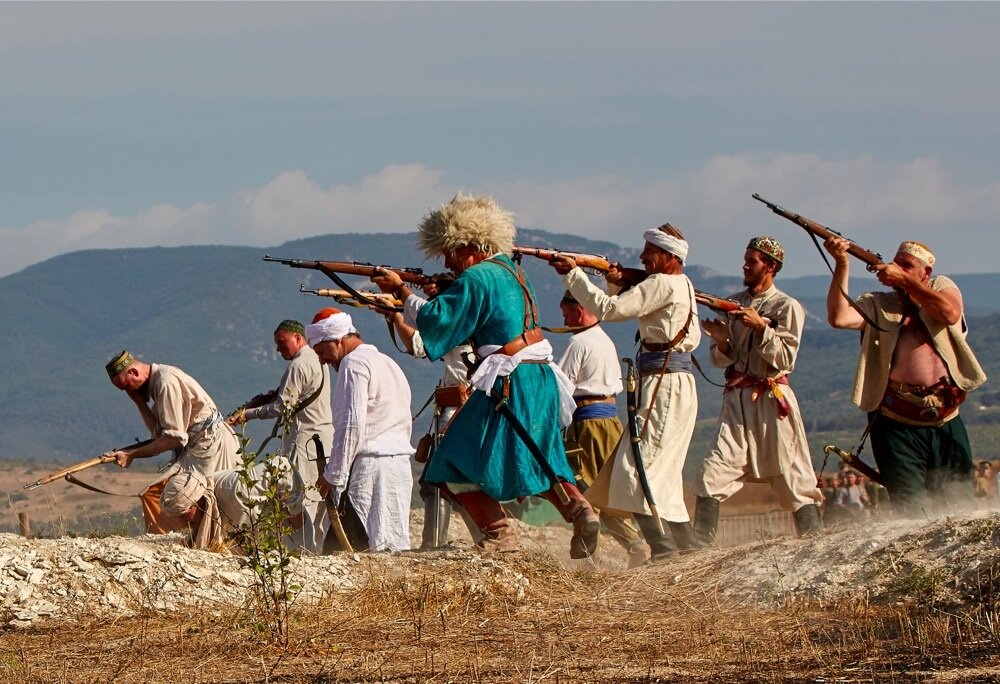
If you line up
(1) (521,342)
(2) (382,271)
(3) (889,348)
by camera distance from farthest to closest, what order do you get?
(3) (889,348), (2) (382,271), (1) (521,342)

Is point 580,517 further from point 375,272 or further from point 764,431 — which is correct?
point 764,431

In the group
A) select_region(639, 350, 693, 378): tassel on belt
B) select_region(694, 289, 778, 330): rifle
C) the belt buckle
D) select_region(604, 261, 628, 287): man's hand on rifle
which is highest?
select_region(604, 261, 628, 287): man's hand on rifle

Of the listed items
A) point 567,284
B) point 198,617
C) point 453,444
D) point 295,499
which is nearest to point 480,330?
point 453,444

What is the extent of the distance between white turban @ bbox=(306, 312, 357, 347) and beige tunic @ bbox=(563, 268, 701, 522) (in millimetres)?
1482

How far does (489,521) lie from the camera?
9.00 metres

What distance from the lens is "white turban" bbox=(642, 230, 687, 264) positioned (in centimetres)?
1019

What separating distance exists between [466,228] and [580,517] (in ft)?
5.27

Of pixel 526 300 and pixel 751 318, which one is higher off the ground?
pixel 526 300

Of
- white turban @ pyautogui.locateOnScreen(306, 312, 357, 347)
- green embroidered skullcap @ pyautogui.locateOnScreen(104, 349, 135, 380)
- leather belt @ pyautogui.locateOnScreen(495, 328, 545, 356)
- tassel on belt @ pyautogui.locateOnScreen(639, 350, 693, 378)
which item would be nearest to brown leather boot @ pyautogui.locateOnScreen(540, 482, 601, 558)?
leather belt @ pyautogui.locateOnScreen(495, 328, 545, 356)

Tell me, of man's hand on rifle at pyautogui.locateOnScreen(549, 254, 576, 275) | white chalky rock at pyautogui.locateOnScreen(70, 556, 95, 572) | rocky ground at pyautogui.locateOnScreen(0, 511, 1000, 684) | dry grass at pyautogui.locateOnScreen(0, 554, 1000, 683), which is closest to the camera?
dry grass at pyautogui.locateOnScreen(0, 554, 1000, 683)

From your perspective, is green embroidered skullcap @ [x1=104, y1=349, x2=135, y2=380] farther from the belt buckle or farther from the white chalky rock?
the belt buckle

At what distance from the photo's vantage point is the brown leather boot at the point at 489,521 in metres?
A: 8.90

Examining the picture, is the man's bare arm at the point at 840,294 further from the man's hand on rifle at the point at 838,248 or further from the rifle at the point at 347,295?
the rifle at the point at 347,295

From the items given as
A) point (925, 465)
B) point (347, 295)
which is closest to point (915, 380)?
point (925, 465)
